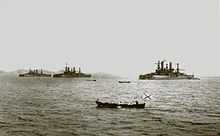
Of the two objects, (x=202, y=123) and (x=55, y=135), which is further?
(x=202, y=123)

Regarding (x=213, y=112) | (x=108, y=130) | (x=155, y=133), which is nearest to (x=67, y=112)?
(x=108, y=130)

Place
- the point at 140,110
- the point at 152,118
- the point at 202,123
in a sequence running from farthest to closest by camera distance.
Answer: the point at 140,110
the point at 152,118
the point at 202,123

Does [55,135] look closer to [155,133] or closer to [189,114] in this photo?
[155,133]

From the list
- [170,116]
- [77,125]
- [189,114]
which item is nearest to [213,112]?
[189,114]

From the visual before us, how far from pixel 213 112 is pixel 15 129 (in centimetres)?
3961

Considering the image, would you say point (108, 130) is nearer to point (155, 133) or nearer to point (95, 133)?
point (95, 133)

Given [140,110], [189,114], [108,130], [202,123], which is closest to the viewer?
[108,130]

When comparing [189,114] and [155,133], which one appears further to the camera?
[189,114]

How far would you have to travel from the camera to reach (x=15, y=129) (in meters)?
43.8

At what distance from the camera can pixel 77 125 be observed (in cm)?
4709

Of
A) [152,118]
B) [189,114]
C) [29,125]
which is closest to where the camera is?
[29,125]

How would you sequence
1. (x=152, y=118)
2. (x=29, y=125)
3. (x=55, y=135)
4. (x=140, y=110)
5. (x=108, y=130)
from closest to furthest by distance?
(x=55, y=135), (x=108, y=130), (x=29, y=125), (x=152, y=118), (x=140, y=110)

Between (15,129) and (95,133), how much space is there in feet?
37.6

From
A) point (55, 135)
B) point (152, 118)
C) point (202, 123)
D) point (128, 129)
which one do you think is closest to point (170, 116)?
point (152, 118)
